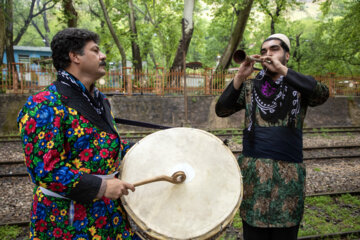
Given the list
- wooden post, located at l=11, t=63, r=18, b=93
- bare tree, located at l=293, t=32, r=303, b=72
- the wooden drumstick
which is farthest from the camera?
bare tree, located at l=293, t=32, r=303, b=72

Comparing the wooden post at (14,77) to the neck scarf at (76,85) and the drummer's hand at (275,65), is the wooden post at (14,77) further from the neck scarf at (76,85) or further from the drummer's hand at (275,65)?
the drummer's hand at (275,65)

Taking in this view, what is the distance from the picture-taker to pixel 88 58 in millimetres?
1715

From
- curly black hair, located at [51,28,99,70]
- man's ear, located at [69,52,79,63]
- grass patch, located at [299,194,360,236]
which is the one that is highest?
curly black hair, located at [51,28,99,70]

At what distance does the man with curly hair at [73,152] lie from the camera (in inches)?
56.2

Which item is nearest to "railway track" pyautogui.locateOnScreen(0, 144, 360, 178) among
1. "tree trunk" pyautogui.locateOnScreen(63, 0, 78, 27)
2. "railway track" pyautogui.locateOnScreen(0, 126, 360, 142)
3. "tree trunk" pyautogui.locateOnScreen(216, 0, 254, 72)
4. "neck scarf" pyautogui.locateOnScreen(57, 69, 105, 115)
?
"railway track" pyautogui.locateOnScreen(0, 126, 360, 142)

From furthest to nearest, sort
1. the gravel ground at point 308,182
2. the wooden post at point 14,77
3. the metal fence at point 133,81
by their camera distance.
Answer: the metal fence at point 133,81 < the wooden post at point 14,77 < the gravel ground at point 308,182

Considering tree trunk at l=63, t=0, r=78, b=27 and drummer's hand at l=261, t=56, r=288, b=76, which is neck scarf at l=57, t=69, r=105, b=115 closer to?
drummer's hand at l=261, t=56, r=288, b=76

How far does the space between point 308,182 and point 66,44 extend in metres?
5.36

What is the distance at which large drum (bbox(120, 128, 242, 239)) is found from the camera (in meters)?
1.59

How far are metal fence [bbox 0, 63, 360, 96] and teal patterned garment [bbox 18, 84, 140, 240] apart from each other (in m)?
10.2

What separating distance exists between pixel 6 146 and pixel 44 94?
25.9ft

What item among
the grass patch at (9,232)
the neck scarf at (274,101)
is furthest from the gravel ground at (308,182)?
the neck scarf at (274,101)

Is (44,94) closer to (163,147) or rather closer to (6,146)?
(163,147)

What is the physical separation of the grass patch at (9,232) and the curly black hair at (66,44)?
2881mm
